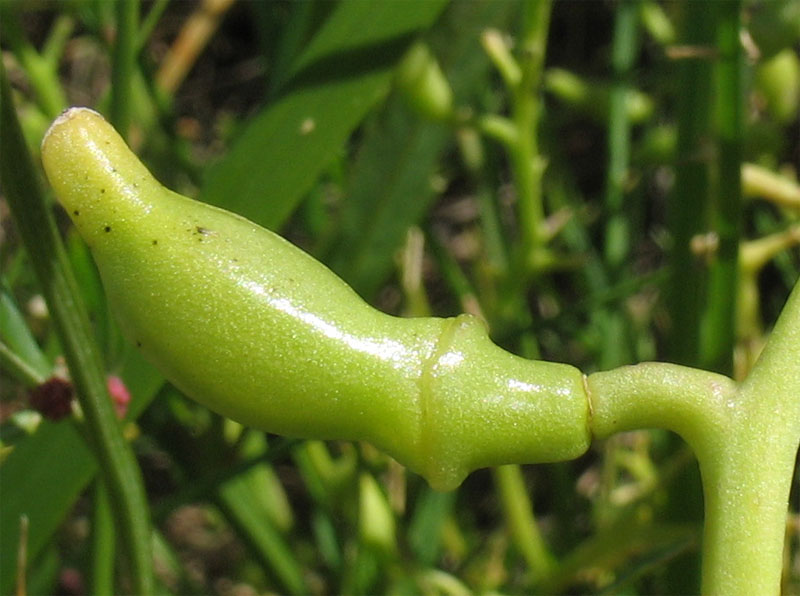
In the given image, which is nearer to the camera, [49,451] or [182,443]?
[49,451]

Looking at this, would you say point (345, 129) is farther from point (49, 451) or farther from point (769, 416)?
point (769, 416)

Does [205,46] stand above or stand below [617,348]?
above

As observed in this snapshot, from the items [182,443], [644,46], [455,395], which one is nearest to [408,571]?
[182,443]

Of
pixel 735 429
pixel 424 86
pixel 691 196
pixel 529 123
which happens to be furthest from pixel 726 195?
pixel 735 429

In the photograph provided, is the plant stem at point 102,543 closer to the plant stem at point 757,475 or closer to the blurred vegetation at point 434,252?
the blurred vegetation at point 434,252

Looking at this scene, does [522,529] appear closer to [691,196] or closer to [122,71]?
[691,196]

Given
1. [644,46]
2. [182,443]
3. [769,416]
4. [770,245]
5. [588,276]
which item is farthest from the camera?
[644,46]

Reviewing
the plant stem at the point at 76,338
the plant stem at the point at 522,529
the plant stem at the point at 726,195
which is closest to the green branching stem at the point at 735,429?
the plant stem at the point at 76,338
